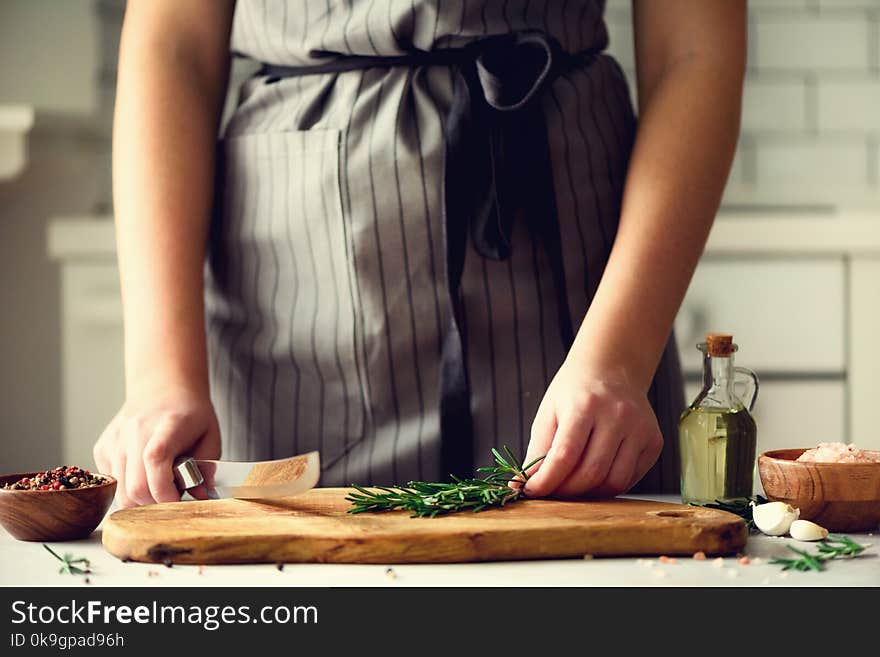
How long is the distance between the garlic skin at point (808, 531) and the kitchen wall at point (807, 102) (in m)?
1.73

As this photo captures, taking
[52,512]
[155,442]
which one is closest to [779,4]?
[155,442]

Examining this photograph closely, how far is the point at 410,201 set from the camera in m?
0.94

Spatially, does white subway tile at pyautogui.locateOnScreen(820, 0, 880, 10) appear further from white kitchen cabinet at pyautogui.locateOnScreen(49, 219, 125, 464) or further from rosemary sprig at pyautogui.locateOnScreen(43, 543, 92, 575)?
rosemary sprig at pyautogui.locateOnScreen(43, 543, 92, 575)

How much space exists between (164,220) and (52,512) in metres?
0.35

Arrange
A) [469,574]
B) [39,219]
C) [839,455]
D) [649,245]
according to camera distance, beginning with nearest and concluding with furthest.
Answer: [469,574] → [839,455] → [649,245] → [39,219]

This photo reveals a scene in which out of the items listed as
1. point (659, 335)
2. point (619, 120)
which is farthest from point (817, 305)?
point (659, 335)

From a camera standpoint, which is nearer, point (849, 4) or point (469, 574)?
point (469, 574)

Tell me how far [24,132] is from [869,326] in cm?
163

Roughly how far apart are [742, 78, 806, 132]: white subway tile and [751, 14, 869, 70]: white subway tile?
4cm

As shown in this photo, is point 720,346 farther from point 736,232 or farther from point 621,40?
point 621,40

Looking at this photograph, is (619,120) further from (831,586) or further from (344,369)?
(831,586)

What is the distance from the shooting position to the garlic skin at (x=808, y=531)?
26.8 inches

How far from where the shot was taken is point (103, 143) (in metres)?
2.26
